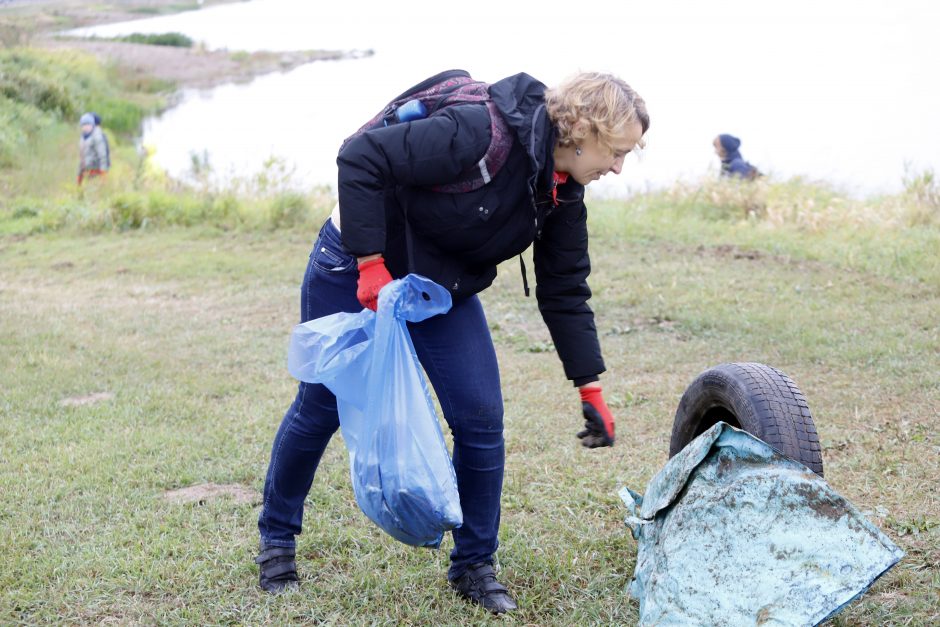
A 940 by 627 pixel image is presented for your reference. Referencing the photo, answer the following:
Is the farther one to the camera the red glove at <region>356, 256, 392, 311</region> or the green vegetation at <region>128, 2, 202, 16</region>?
the green vegetation at <region>128, 2, 202, 16</region>

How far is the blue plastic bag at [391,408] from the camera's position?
283 cm

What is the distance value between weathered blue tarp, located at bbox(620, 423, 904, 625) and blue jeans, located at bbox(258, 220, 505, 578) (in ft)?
1.90

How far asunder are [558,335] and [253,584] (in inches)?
53.2

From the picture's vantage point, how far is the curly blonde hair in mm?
2787

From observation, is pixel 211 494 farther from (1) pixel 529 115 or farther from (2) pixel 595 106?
(2) pixel 595 106

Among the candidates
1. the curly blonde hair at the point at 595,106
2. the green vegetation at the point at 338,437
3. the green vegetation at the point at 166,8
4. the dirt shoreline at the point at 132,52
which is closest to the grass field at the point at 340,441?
the green vegetation at the point at 338,437

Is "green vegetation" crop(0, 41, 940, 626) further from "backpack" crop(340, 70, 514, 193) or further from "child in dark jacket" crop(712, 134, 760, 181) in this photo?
"backpack" crop(340, 70, 514, 193)

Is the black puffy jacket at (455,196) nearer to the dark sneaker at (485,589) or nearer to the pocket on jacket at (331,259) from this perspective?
the pocket on jacket at (331,259)

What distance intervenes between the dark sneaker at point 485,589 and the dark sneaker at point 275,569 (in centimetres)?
59

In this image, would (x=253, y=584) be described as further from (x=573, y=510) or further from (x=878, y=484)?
(x=878, y=484)

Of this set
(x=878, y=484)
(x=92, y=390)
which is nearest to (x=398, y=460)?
(x=878, y=484)

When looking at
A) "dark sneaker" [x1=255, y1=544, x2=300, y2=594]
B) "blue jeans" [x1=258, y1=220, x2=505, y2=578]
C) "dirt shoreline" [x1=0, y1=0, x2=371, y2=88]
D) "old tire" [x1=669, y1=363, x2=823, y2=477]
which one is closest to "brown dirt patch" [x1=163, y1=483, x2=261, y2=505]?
"dark sneaker" [x1=255, y1=544, x2=300, y2=594]

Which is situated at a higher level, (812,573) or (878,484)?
(812,573)

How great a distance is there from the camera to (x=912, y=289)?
309 inches
